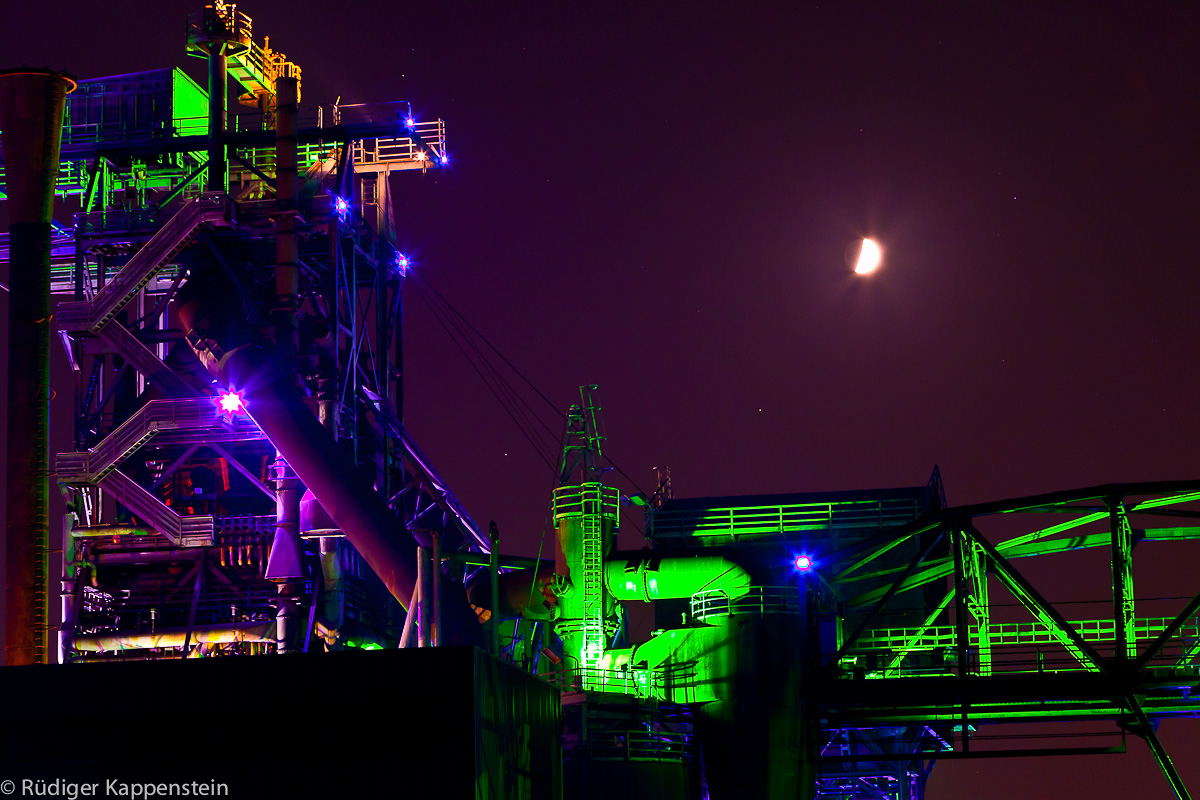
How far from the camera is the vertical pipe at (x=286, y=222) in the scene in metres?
58.2

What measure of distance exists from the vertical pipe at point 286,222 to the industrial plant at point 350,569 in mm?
151

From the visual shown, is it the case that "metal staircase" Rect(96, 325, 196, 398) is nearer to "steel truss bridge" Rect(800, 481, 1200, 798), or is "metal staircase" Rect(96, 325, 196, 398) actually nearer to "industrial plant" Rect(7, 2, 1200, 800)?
"industrial plant" Rect(7, 2, 1200, 800)

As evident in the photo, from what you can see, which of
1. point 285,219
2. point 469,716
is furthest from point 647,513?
point 469,716

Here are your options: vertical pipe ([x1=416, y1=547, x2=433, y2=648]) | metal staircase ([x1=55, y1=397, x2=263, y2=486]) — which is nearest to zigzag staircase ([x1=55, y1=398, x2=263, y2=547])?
metal staircase ([x1=55, y1=397, x2=263, y2=486])

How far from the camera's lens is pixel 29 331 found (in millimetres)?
55938

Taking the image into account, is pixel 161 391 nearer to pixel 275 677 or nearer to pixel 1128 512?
pixel 275 677

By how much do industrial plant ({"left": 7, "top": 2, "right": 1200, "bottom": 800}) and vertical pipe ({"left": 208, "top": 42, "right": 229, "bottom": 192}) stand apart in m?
0.15

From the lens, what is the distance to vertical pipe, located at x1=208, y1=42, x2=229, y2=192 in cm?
6350

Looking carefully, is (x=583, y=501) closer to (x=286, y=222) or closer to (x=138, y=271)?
(x=286, y=222)

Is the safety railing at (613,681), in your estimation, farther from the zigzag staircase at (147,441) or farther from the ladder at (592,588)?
the zigzag staircase at (147,441)

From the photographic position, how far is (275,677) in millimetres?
30375

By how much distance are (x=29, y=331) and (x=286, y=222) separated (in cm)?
1000

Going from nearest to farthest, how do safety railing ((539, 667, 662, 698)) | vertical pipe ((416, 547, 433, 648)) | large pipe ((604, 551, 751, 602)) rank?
1. vertical pipe ((416, 547, 433, 648))
2. safety railing ((539, 667, 662, 698))
3. large pipe ((604, 551, 751, 602))

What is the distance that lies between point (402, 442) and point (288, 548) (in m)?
10.4
